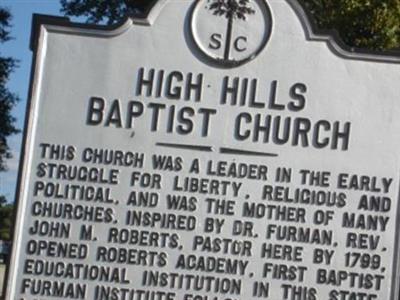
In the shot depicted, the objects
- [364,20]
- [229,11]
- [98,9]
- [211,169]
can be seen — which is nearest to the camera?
[211,169]

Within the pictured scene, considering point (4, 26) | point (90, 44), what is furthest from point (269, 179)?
point (4, 26)

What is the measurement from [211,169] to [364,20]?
18.9ft

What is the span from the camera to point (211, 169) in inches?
291

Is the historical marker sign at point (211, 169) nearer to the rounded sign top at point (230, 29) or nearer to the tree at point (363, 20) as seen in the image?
the rounded sign top at point (230, 29)

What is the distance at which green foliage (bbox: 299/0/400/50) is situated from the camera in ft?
40.6

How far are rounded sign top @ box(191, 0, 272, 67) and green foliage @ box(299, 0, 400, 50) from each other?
4.93 meters

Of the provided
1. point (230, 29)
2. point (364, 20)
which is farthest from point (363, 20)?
point (230, 29)

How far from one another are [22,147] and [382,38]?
6263mm

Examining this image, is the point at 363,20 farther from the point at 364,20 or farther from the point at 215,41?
the point at 215,41

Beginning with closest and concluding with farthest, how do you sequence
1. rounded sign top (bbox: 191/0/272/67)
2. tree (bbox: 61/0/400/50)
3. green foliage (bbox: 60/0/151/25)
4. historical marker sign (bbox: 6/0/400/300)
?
historical marker sign (bbox: 6/0/400/300)
rounded sign top (bbox: 191/0/272/67)
tree (bbox: 61/0/400/50)
green foliage (bbox: 60/0/151/25)

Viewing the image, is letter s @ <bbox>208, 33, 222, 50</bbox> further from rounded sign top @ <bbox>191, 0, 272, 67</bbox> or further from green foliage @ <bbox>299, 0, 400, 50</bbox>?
green foliage @ <bbox>299, 0, 400, 50</bbox>

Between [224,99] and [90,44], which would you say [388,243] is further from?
[90,44]

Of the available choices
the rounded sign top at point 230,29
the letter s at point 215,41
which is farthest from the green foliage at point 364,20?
the letter s at point 215,41

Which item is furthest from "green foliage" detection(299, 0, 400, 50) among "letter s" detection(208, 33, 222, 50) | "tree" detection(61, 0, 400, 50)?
"letter s" detection(208, 33, 222, 50)
